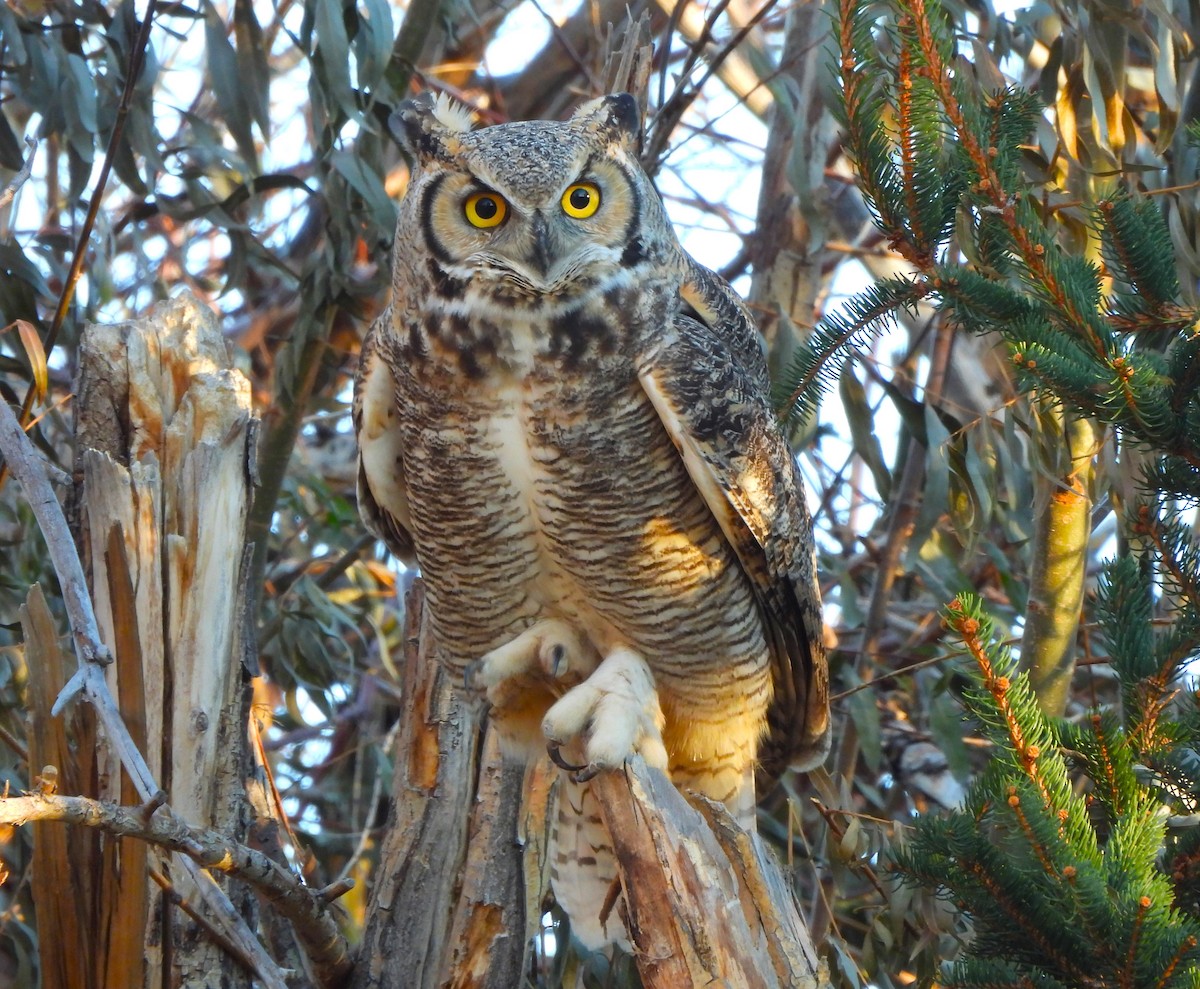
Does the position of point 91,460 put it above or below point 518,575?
above

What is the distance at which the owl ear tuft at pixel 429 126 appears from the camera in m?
2.27

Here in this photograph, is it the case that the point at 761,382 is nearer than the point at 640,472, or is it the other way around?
the point at 640,472

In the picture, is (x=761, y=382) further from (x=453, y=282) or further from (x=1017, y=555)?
(x=1017, y=555)

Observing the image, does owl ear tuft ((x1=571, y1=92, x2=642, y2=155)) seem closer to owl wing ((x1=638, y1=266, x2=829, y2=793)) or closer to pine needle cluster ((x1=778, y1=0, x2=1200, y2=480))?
owl wing ((x1=638, y1=266, x2=829, y2=793))

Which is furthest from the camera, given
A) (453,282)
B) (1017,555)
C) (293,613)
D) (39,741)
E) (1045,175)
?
(1017,555)

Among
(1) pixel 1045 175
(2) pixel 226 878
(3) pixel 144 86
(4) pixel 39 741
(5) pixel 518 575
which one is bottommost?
(2) pixel 226 878

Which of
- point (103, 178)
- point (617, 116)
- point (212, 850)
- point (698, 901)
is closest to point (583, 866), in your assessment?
point (698, 901)

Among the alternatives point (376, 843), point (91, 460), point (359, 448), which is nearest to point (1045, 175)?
point (359, 448)

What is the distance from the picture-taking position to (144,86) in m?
2.95

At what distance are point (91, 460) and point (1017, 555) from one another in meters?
2.91

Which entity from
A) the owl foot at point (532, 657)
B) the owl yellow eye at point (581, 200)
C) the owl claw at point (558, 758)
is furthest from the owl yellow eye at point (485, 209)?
the owl claw at point (558, 758)

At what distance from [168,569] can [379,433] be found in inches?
16.7

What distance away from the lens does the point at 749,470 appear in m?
2.21

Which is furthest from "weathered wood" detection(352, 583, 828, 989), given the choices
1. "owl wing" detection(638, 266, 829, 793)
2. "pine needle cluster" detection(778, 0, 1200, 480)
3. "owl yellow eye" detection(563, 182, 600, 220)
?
"owl yellow eye" detection(563, 182, 600, 220)
